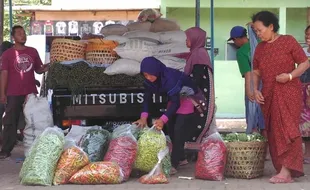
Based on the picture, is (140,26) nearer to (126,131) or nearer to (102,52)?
(102,52)

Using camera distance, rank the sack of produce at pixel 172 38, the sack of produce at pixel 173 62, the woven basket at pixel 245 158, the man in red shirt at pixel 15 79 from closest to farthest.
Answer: the woven basket at pixel 245 158
the sack of produce at pixel 173 62
the sack of produce at pixel 172 38
the man in red shirt at pixel 15 79

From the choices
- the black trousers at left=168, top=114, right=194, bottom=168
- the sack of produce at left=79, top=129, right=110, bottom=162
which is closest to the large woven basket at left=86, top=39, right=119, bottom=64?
the sack of produce at left=79, top=129, right=110, bottom=162

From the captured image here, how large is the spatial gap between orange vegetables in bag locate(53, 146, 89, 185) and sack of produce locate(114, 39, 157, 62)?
2035mm

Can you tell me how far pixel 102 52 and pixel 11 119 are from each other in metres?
1.64

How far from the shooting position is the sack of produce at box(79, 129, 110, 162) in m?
7.02

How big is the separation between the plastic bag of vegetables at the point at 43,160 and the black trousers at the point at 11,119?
7.12ft

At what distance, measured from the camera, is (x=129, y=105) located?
8125 mm

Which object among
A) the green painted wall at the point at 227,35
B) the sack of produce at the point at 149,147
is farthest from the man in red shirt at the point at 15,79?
the green painted wall at the point at 227,35

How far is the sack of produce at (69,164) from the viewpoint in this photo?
6.55 meters

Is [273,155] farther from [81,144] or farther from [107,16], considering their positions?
[107,16]

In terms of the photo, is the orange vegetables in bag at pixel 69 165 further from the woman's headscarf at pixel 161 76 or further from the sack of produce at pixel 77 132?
the woman's headscarf at pixel 161 76

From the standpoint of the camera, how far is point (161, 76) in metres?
7.00

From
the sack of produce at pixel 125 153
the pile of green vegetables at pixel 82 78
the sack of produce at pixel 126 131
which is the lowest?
the sack of produce at pixel 125 153

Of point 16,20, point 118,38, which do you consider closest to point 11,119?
point 118,38
